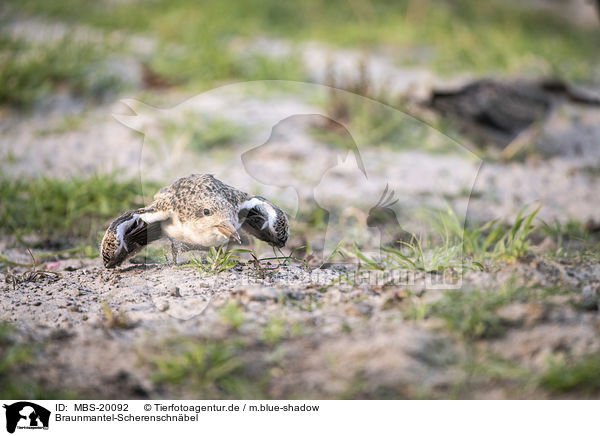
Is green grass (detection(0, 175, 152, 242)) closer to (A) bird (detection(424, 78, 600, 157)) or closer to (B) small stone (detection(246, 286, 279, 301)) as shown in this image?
(B) small stone (detection(246, 286, 279, 301))

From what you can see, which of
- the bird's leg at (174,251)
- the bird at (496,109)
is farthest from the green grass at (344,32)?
the bird's leg at (174,251)

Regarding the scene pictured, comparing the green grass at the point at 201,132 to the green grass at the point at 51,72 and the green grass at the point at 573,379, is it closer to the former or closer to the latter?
the green grass at the point at 51,72

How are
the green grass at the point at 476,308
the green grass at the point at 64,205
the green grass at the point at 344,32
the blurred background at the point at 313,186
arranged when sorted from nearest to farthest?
the blurred background at the point at 313,186 < the green grass at the point at 476,308 < the green grass at the point at 64,205 < the green grass at the point at 344,32

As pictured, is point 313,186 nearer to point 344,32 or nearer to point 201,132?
point 201,132

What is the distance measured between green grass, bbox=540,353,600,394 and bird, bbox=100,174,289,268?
3.87 ft

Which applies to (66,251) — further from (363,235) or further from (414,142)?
(414,142)

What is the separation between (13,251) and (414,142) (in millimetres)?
2783

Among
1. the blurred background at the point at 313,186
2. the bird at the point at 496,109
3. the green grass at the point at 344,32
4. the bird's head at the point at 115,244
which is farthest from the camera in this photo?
the green grass at the point at 344,32

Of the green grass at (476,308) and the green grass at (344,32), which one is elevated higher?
the green grass at (344,32)

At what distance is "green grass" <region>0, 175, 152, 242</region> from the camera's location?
3.19m

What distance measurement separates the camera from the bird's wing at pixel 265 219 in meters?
2.45
